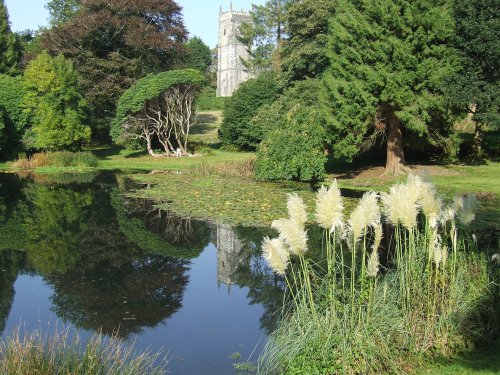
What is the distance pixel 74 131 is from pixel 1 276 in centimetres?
2467

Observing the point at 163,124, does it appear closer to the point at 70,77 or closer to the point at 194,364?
the point at 70,77

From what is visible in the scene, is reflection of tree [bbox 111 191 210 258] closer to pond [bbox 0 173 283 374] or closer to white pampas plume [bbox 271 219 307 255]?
pond [bbox 0 173 283 374]

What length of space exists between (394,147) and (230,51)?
225 feet

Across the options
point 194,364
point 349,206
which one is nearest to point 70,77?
point 349,206

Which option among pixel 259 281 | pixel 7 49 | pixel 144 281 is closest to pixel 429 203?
pixel 259 281

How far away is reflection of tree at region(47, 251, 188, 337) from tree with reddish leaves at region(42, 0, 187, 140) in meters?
29.8

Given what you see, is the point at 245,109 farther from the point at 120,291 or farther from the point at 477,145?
the point at 120,291

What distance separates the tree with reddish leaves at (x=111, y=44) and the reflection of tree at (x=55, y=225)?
62.2 feet

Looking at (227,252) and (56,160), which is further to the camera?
(56,160)

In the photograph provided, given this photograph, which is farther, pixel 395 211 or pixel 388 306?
pixel 388 306

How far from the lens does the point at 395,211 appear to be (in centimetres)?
573

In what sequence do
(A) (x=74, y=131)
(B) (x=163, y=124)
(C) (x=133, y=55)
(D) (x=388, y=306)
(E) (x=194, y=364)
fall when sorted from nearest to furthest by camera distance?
(D) (x=388, y=306) → (E) (x=194, y=364) → (A) (x=74, y=131) → (B) (x=163, y=124) → (C) (x=133, y=55)

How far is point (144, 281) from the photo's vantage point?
10.2 m

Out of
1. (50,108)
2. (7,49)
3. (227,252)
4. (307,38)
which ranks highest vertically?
(7,49)
